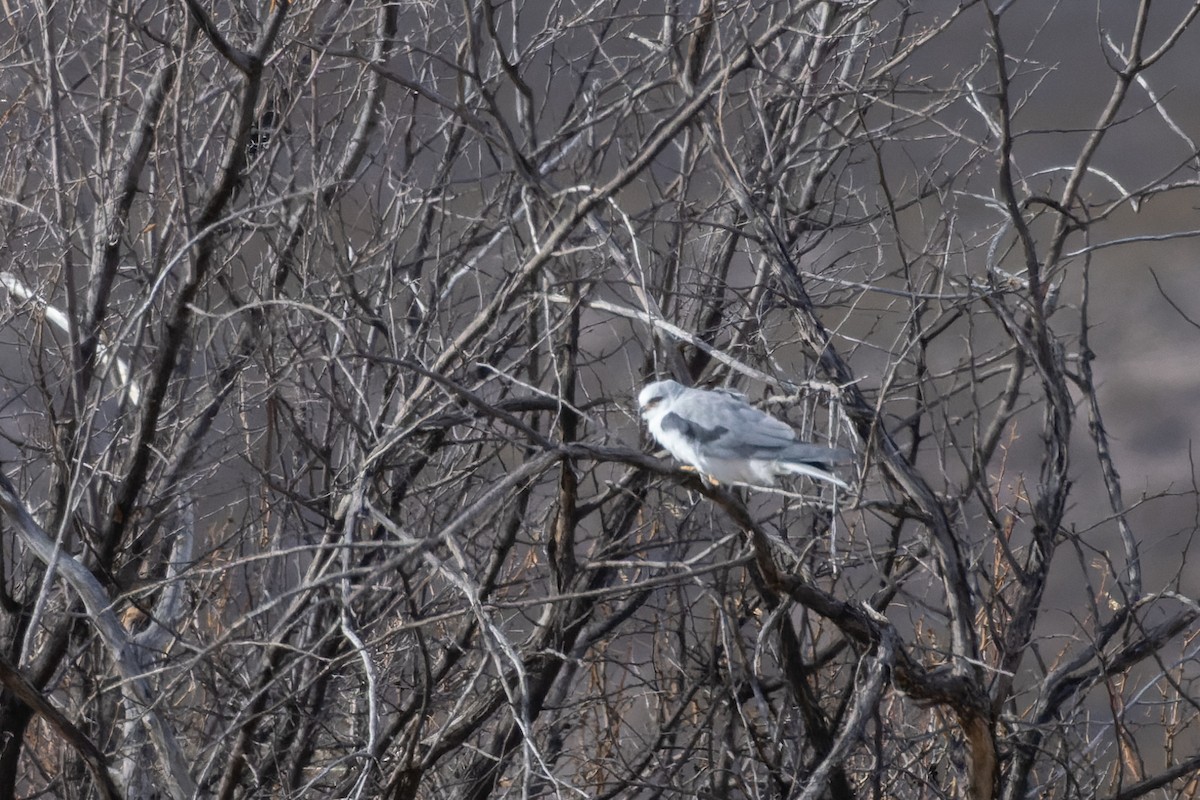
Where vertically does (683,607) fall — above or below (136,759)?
above

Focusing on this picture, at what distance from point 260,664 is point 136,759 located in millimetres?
534

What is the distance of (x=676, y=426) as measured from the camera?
3.13m

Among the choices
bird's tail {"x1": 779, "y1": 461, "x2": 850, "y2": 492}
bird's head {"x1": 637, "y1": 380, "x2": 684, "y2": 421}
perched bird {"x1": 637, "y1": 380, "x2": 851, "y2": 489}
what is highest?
bird's head {"x1": 637, "y1": 380, "x2": 684, "y2": 421}

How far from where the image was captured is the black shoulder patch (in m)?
3.07

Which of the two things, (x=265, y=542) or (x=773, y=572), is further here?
(x=265, y=542)

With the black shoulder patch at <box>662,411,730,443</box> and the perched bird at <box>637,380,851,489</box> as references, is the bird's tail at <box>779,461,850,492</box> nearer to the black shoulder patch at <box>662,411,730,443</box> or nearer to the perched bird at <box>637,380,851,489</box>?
the perched bird at <box>637,380,851,489</box>

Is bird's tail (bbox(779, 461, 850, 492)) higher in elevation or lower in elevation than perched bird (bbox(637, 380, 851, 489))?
lower

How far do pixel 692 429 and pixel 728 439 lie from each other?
0.09 m

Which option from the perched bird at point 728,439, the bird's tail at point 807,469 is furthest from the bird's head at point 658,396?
the bird's tail at point 807,469

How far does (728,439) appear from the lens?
10.1ft

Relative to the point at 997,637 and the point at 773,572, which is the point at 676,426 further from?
the point at 997,637

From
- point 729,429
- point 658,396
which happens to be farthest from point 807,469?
point 658,396

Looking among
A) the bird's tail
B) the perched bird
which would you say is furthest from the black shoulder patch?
the bird's tail

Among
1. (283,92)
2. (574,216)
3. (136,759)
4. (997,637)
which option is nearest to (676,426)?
(574,216)
